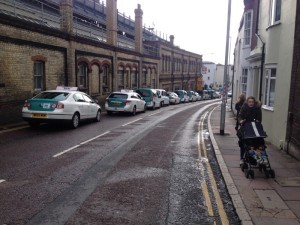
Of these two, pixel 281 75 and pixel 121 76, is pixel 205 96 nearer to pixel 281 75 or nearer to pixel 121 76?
pixel 121 76

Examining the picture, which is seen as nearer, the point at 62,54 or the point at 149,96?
the point at 62,54

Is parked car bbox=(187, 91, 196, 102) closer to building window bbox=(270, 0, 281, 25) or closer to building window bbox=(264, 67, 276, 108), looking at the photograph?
building window bbox=(264, 67, 276, 108)

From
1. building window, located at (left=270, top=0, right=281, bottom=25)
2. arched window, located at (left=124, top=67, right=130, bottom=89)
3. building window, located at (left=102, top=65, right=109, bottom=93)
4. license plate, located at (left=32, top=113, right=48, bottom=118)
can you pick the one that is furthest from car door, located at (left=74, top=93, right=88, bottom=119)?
arched window, located at (left=124, top=67, right=130, bottom=89)

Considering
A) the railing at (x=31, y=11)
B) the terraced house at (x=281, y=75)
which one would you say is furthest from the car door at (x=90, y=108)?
the terraced house at (x=281, y=75)

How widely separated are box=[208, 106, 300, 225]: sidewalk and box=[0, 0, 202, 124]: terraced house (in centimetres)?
1046

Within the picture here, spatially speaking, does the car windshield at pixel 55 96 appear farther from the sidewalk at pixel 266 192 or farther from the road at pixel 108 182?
the sidewalk at pixel 266 192

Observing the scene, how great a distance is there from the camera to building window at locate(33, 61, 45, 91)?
57.0 feet

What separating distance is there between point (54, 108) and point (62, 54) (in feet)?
25.8

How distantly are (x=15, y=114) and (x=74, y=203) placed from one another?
10930 millimetres

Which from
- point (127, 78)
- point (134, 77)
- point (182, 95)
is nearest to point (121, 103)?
point (127, 78)

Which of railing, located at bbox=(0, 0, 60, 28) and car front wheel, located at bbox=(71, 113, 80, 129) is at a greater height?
railing, located at bbox=(0, 0, 60, 28)

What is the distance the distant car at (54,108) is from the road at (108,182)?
1297mm

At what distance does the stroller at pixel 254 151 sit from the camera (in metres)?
7.44

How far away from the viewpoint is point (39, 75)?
17719mm
